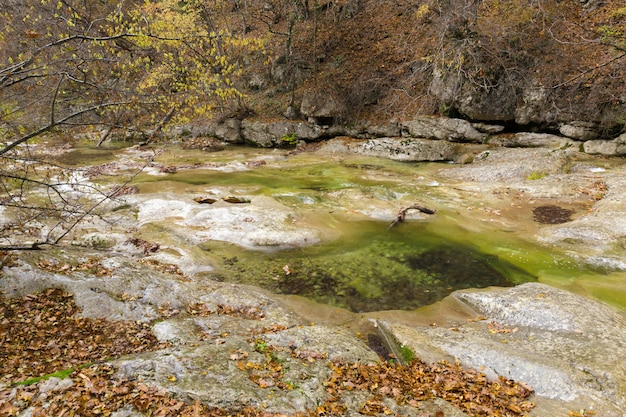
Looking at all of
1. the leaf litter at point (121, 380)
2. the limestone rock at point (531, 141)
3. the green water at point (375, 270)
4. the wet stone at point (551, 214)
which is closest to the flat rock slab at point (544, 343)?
the leaf litter at point (121, 380)

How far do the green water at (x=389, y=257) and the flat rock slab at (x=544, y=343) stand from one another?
1.25m

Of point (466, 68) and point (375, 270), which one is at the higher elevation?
point (466, 68)

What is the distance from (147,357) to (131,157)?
68.5 feet

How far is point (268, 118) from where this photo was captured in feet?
85.6

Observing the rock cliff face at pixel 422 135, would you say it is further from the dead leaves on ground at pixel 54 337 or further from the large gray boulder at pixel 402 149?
the dead leaves on ground at pixel 54 337

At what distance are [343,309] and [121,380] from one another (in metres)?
4.59

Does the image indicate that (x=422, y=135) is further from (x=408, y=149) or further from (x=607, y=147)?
(x=607, y=147)

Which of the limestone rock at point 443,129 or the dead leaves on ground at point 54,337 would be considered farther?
the limestone rock at point 443,129

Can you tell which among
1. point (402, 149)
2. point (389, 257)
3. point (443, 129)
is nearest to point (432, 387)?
point (389, 257)

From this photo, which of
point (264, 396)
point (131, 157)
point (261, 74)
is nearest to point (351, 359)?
point (264, 396)

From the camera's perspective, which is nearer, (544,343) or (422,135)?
(544,343)

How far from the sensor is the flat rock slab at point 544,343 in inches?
199

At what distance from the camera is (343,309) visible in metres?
7.81

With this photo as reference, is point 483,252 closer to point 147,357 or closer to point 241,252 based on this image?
point 241,252
